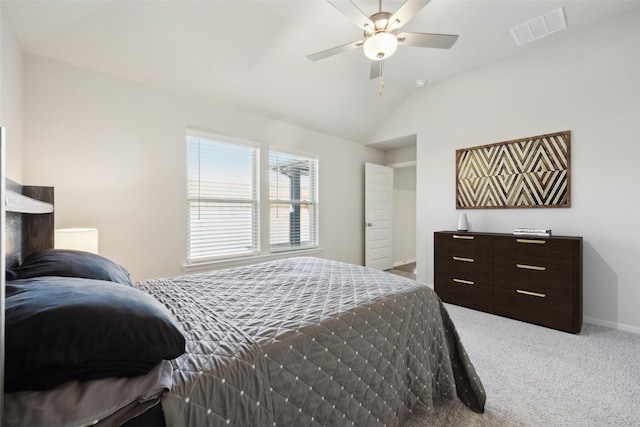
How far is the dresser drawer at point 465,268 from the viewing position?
3.11 metres

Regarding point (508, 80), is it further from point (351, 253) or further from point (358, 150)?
point (351, 253)

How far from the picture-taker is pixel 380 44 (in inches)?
74.2

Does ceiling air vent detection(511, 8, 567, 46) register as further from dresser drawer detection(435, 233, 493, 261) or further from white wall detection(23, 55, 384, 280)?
white wall detection(23, 55, 384, 280)

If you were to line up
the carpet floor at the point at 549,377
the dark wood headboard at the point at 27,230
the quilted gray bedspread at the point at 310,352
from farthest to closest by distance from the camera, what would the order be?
the carpet floor at the point at 549,377
the dark wood headboard at the point at 27,230
the quilted gray bedspread at the point at 310,352

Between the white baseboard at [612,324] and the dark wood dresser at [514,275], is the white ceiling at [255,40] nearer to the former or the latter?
the dark wood dresser at [514,275]

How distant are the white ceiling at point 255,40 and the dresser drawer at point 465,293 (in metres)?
2.74

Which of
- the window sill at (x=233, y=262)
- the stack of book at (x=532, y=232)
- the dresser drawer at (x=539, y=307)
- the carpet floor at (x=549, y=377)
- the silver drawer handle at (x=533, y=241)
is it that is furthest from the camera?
the window sill at (x=233, y=262)

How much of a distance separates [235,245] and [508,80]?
3930mm

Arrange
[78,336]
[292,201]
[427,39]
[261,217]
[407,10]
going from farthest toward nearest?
[292,201] → [261,217] → [427,39] → [407,10] → [78,336]

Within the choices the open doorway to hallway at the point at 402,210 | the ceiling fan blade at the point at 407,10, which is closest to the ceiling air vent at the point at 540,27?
the ceiling fan blade at the point at 407,10

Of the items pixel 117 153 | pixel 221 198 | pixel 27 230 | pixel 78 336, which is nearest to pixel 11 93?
pixel 117 153

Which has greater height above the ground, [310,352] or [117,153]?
[117,153]

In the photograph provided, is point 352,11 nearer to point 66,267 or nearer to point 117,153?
point 66,267

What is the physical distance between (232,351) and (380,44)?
201 centimetres
